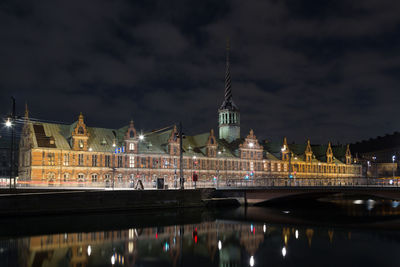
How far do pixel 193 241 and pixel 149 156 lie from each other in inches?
2028

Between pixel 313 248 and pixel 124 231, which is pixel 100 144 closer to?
pixel 124 231

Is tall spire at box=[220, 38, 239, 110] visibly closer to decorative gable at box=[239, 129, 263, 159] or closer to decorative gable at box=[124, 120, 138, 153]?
decorative gable at box=[239, 129, 263, 159]

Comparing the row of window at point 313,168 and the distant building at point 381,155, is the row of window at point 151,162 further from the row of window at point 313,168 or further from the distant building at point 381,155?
the distant building at point 381,155

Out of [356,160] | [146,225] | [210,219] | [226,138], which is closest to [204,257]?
[146,225]

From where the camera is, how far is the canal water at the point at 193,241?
24.3 meters

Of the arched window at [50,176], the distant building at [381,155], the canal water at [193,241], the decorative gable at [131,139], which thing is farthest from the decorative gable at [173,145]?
the distant building at [381,155]

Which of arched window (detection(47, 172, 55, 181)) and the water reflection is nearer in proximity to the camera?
the water reflection

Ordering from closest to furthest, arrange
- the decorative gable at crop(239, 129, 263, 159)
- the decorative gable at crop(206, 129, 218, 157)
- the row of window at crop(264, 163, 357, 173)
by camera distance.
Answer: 1. the decorative gable at crop(206, 129, 218, 157)
2. the decorative gable at crop(239, 129, 263, 159)
3. the row of window at crop(264, 163, 357, 173)

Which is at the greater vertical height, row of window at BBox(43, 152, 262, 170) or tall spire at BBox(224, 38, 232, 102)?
tall spire at BBox(224, 38, 232, 102)

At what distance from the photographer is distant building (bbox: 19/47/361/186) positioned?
69.1 m

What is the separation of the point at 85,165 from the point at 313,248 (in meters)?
53.6

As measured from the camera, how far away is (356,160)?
128 m

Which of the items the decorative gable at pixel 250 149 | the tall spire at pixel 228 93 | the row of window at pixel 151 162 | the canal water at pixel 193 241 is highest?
the tall spire at pixel 228 93

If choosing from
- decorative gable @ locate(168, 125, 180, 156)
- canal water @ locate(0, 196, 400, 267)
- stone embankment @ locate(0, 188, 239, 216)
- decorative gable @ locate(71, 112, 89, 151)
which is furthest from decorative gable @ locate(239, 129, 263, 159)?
canal water @ locate(0, 196, 400, 267)
